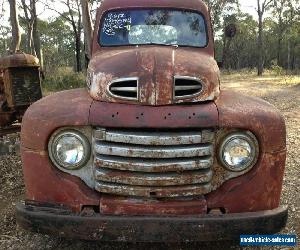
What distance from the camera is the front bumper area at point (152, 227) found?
2.99 metres

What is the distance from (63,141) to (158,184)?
31.2 inches

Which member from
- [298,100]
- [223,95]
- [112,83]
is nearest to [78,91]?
[112,83]

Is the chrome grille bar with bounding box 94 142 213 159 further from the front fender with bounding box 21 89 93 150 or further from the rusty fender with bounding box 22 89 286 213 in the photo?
the front fender with bounding box 21 89 93 150

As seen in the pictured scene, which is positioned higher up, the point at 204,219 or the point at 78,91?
the point at 78,91

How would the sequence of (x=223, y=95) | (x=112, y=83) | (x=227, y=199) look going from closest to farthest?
1. (x=227, y=199)
2. (x=112, y=83)
3. (x=223, y=95)

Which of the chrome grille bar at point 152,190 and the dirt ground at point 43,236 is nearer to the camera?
the chrome grille bar at point 152,190

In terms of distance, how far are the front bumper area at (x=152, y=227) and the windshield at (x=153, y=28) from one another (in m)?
2.42

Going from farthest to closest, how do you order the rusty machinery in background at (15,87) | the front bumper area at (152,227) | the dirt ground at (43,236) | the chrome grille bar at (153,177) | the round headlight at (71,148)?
the rusty machinery in background at (15,87), the dirt ground at (43,236), the round headlight at (71,148), the chrome grille bar at (153,177), the front bumper area at (152,227)

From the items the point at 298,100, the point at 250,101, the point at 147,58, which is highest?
the point at 147,58

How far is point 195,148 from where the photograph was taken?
309cm

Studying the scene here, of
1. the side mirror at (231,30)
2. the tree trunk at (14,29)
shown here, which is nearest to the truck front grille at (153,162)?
the side mirror at (231,30)

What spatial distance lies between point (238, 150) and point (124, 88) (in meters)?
1.01

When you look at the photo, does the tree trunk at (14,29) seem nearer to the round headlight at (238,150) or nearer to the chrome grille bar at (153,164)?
the chrome grille bar at (153,164)

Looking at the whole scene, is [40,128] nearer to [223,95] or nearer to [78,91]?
[78,91]
